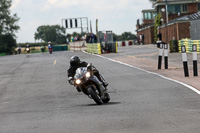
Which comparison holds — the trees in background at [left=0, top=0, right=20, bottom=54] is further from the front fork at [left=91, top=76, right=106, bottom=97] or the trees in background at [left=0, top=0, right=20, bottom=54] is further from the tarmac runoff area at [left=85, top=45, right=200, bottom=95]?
the front fork at [left=91, top=76, right=106, bottom=97]

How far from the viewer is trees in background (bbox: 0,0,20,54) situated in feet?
325

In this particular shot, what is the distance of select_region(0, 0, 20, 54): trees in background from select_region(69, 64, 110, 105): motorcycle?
8688 cm

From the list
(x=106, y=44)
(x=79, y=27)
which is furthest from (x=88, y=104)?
(x=79, y=27)

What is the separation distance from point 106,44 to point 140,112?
38432mm

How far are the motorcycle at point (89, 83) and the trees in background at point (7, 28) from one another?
86877 mm

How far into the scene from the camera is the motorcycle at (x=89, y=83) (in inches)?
467

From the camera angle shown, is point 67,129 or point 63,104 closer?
point 67,129

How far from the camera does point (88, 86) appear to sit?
11891 millimetres

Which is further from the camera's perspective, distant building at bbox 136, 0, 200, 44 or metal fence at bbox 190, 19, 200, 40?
distant building at bbox 136, 0, 200, 44

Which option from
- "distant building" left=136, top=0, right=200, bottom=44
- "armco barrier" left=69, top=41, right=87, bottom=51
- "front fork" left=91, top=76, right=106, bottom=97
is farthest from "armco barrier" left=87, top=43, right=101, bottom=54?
"front fork" left=91, top=76, right=106, bottom=97

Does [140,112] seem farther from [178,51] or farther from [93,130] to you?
[178,51]

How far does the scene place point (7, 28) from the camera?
105 meters

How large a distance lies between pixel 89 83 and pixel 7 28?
9527 cm

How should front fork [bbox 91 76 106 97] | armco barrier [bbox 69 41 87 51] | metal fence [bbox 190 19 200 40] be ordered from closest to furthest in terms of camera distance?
front fork [bbox 91 76 106 97], metal fence [bbox 190 19 200 40], armco barrier [bbox 69 41 87 51]
